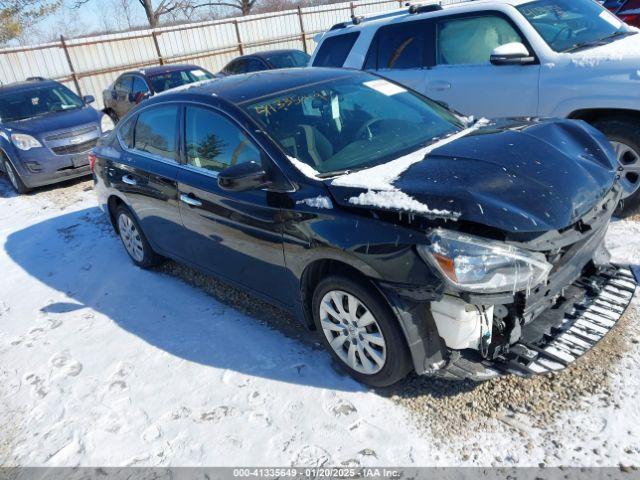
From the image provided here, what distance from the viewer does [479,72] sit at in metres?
5.25

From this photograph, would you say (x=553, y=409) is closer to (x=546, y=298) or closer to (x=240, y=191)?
(x=546, y=298)

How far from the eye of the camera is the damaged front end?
2396mm

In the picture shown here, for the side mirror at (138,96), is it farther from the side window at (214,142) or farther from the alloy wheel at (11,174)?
the side window at (214,142)

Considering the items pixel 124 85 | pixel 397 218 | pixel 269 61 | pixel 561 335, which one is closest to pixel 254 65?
pixel 269 61

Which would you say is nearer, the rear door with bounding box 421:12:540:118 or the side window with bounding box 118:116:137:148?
the side window with bounding box 118:116:137:148

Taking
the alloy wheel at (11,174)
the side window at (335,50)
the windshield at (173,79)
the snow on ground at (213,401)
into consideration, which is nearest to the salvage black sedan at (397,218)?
the snow on ground at (213,401)

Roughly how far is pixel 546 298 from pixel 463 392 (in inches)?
28.4

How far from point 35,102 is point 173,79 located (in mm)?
2923

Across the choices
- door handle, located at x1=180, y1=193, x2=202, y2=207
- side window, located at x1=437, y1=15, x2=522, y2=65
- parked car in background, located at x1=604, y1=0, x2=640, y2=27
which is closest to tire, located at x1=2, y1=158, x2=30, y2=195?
door handle, located at x1=180, y1=193, x2=202, y2=207

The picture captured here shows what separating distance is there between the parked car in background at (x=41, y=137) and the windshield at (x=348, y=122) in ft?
20.4

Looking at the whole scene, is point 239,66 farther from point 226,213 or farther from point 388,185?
point 388,185

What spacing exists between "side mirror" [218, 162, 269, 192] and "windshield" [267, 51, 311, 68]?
9571mm

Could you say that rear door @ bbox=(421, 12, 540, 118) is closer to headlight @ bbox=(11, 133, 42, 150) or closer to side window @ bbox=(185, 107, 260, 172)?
side window @ bbox=(185, 107, 260, 172)

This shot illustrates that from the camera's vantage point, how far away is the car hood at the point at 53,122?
8.45 meters
